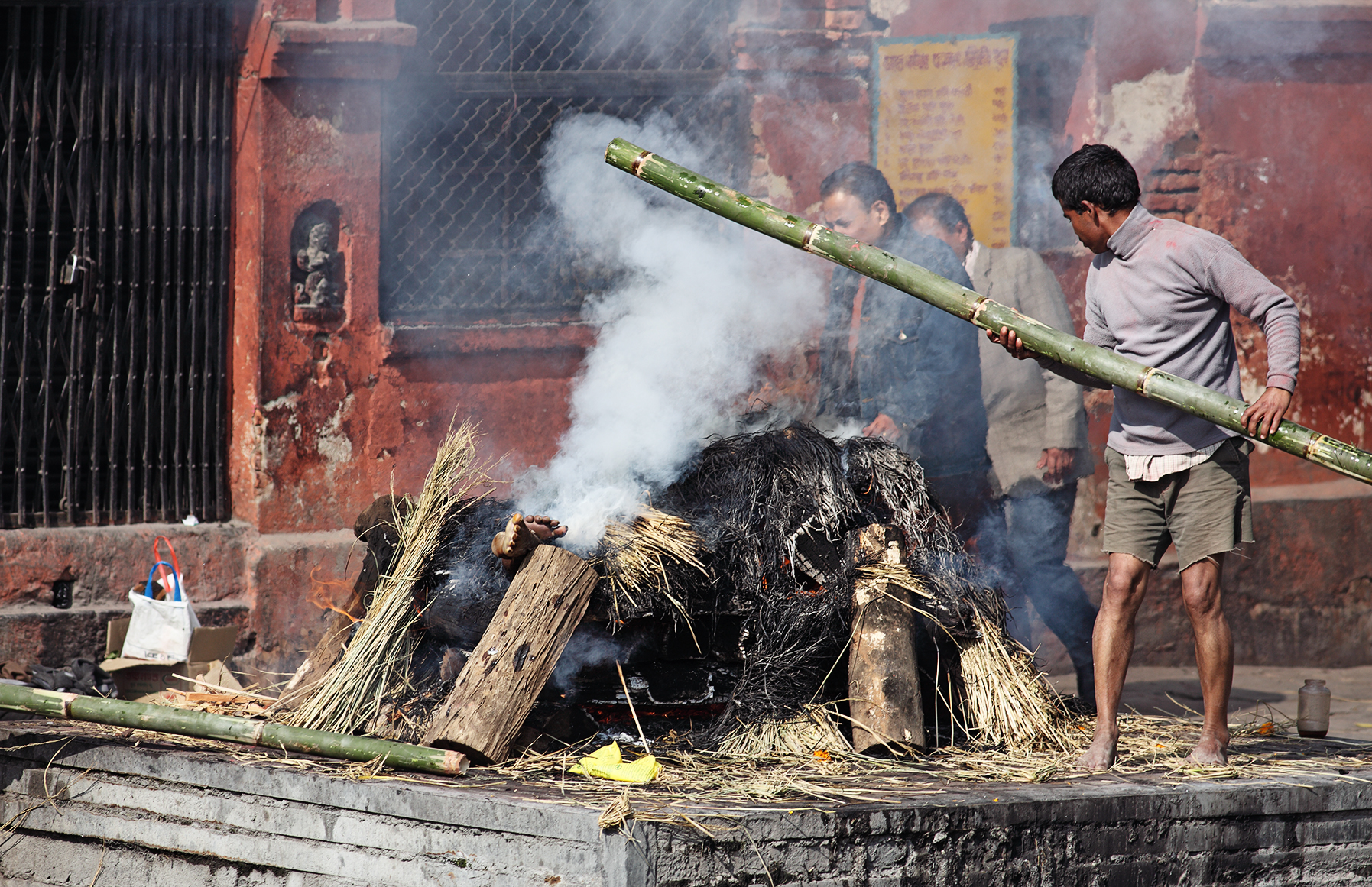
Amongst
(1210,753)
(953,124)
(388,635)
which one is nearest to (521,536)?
(388,635)

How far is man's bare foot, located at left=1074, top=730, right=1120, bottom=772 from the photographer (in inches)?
180

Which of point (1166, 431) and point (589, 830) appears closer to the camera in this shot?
point (589, 830)

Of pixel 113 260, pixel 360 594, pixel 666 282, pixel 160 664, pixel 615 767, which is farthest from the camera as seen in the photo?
pixel 666 282

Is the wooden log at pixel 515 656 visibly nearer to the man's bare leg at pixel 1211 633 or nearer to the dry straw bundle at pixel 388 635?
the dry straw bundle at pixel 388 635

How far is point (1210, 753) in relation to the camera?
467 centimetres

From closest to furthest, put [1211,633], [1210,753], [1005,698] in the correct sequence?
[1211,633] → [1210,753] → [1005,698]

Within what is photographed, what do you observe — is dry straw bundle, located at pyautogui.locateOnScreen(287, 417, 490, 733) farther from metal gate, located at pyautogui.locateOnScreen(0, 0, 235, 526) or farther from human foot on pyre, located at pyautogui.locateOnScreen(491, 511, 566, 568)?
metal gate, located at pyautogui.locateOnScreen(0, 0, 235, 526)

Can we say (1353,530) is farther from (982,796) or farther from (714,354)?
(982,796)

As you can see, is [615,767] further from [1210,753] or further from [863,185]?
[863,185]

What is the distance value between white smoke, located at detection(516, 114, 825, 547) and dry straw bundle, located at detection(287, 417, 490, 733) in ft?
7.04

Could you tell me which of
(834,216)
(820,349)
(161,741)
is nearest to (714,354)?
(820,349)

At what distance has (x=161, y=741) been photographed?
4781 millimetres

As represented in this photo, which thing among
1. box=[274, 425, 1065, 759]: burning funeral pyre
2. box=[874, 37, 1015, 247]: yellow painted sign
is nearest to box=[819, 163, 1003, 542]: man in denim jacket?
box=[874, 37, 1015, 247]: yellow painted sign

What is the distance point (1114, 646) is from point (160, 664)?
172 inches
